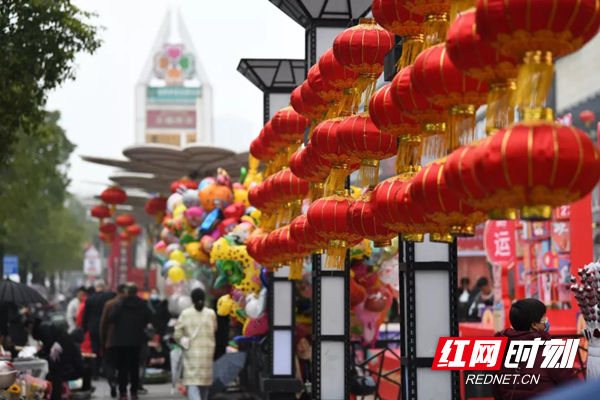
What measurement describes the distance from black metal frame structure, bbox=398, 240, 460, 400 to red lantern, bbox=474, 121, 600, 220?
3407mm

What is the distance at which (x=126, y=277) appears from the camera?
67.9 m

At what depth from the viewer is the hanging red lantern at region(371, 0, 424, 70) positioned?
6371 millimetres

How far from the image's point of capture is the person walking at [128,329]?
16.2 meters

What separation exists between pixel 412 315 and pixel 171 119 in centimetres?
11259

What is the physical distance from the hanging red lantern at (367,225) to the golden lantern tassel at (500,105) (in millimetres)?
→ 2233

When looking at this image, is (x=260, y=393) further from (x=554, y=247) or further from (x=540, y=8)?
(x=540, y=8)

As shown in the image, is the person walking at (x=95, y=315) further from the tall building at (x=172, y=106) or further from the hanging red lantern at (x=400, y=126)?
the tall building at (x=172, y=106)

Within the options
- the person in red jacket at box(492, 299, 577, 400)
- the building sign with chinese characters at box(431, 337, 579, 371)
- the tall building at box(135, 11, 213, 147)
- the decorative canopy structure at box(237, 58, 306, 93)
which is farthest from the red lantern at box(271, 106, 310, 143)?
the tall building at box(135, 11, 213, 147)

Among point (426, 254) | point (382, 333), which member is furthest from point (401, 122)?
point (382, 333)

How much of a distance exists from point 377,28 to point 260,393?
970 cm

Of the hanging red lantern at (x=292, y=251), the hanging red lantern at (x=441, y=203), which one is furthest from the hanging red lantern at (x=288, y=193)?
the hanging red lantern at (x=441, y=203)

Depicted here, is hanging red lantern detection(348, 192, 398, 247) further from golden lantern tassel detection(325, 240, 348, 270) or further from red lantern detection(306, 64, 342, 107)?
red lantern detection(306, 64, 342, 107)

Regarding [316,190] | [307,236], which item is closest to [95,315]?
[316,190]

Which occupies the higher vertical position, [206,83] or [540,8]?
[206,83]
